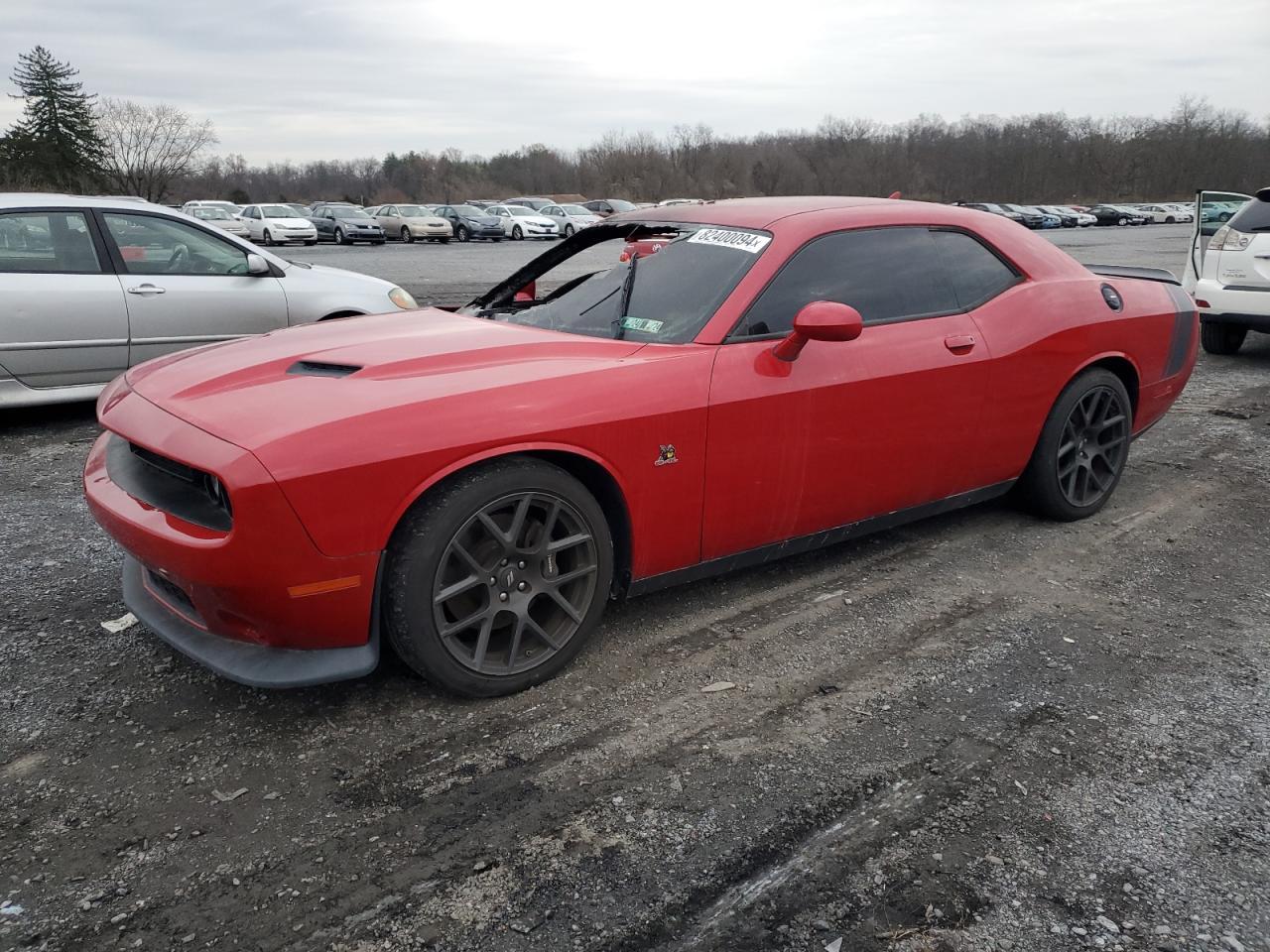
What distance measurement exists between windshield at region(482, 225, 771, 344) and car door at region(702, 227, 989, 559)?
151 millimetres

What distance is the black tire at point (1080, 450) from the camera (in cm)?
428

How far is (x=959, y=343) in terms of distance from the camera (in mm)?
3803

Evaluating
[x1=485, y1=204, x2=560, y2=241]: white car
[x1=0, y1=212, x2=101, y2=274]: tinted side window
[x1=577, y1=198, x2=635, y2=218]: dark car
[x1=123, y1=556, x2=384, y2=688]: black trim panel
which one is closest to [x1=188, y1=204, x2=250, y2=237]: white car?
[x1=485, y1=204, x2=560, y2=241]: white car

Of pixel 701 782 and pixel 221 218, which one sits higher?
pixel 221 218

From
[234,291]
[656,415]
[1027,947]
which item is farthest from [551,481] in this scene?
[234,291]

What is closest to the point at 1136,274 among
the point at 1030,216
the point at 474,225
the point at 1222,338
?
the point at 1222,338

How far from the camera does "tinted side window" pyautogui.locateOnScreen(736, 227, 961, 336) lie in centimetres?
338

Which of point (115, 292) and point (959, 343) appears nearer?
point (959, 343)

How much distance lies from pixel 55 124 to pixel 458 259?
Answer: 44531 millimetres

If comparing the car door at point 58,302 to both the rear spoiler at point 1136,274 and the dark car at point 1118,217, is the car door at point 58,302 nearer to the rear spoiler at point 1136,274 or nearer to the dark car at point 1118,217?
the rear spoiler at point 1136,274

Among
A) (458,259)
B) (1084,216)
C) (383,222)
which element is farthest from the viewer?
(1084,216)

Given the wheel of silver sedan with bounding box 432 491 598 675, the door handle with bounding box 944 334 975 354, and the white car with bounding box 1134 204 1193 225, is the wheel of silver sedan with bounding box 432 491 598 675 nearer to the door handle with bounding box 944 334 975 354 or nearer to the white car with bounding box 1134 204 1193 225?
the door handle with bounding box 944 334 975 354

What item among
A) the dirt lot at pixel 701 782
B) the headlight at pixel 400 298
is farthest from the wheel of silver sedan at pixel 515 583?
the headlight at pixel 400 298

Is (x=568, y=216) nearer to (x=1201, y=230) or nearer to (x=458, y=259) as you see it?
(x=458, y=259)
